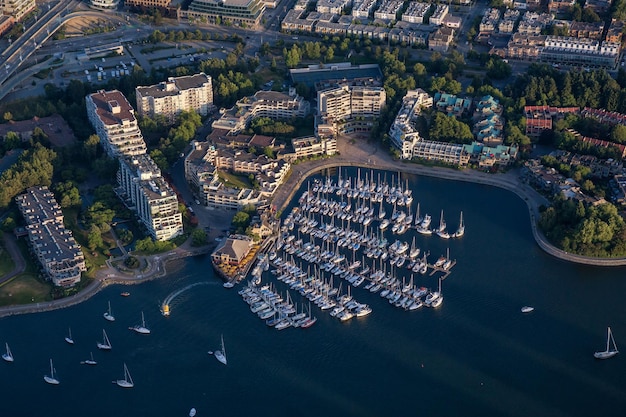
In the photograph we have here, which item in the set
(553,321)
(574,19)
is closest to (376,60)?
(574,19)

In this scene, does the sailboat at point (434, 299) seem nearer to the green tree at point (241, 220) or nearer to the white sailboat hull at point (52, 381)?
the green tree at point (241, 220)

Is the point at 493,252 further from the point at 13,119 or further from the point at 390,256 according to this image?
the point at 13,119

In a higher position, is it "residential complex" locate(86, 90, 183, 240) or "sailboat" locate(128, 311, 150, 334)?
"residential complex" locate(86, 90, 183, 240)

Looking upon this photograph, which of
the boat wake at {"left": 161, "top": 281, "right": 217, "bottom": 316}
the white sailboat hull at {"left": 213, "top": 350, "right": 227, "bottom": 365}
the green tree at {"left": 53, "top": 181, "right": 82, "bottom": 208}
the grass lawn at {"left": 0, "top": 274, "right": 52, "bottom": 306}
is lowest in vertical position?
the white sailboat hull at {"left": 213, "top": 350, "right": 227, "bottom": 365}

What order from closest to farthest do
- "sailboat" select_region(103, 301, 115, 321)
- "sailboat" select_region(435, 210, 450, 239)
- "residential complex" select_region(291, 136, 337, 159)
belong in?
"sailboat" select_region(103, 301, 115, 321) < "sailboat" select_region(435, 210, 450, 239) < "residential complex" select_region(291, 136, 337, 159)

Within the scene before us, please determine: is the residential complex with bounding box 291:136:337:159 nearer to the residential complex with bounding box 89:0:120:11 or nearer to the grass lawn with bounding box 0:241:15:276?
the grass lawn with bounding box 0:241:15:276

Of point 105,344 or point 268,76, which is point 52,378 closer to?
point 105,344

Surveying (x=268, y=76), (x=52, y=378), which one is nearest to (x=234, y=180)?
(x=268, y=76)

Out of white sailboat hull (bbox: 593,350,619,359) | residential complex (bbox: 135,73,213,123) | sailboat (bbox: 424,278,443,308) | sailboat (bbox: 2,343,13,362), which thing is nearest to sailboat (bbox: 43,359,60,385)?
sailboat (bbox: 2,343,13,362)
